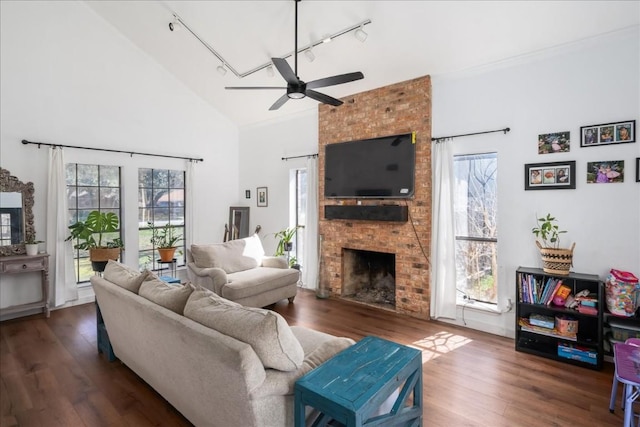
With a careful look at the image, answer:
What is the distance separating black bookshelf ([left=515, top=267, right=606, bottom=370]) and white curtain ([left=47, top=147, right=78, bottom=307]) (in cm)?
562

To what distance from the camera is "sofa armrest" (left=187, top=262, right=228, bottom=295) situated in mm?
4000

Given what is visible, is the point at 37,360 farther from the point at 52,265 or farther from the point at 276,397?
the point at 276,397

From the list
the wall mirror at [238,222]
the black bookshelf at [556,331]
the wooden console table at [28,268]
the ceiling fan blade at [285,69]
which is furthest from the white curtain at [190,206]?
the black bookshelf at [556,331]

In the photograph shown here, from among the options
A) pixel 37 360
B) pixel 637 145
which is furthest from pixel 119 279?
pixel 637 145

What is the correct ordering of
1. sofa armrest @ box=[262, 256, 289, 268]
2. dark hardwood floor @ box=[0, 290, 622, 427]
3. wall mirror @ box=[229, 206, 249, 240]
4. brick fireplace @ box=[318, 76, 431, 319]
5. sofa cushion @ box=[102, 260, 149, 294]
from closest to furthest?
dark hardwood floor @ box=[0, 290, 622, 427]
sofa cushion @ box=[102, 260, 149, 294]
brick fireplace @ box=[318, 76, 431, 319]
sofa armrest @ box=[262, 256, 289, 268]
wall mirror @ box=[229, 206, 249, 240]

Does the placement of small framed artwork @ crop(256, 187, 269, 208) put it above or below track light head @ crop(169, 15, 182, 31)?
below

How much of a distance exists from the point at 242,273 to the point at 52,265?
2.64 meters

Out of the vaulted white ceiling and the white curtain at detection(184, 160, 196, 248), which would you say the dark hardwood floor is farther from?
the vaulted white ceiling

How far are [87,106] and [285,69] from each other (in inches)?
145

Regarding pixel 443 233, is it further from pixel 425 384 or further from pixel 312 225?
pixel 312 225

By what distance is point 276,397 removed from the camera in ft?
5.35

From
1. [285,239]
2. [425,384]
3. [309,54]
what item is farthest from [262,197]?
[425,384]

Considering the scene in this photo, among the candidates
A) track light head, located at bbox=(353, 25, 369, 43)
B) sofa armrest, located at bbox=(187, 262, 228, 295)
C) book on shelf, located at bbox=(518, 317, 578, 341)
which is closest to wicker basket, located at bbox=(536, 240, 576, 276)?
book on shelf, located at bbox=(518, 317, 578, 341)

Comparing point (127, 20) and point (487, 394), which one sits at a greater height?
point (127, 20)
